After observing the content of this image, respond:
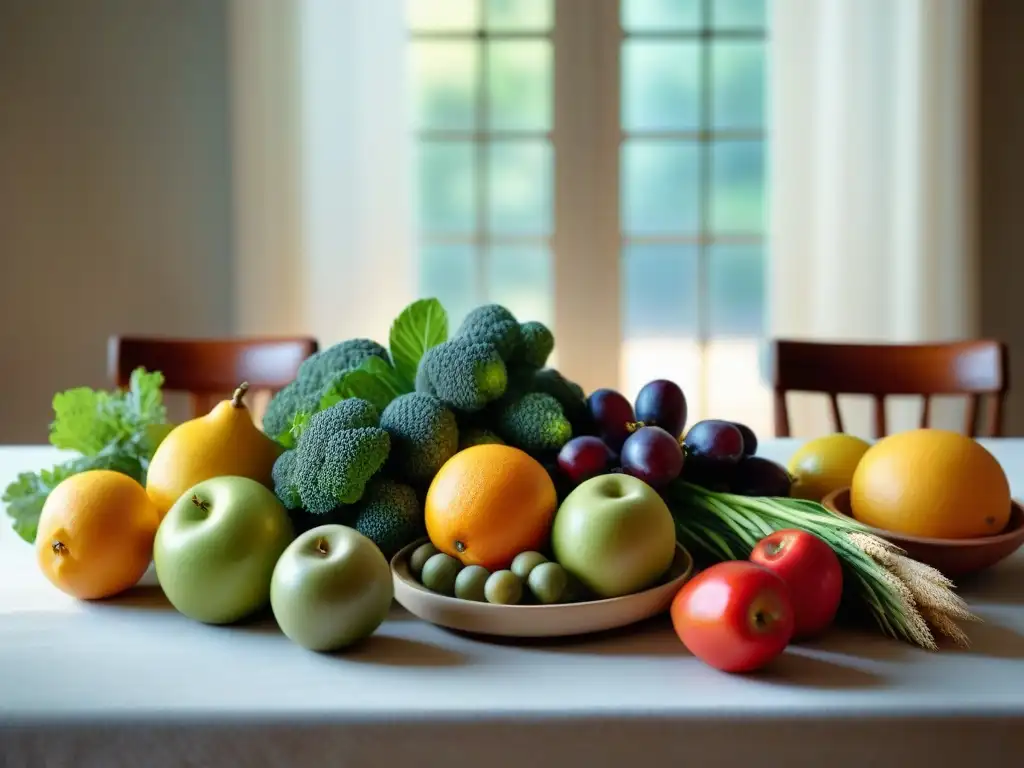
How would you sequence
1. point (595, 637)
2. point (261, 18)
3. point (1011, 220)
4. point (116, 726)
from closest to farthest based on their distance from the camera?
1. point (116, 726)
2. point (595, 637)
3. point (261, 18)
4. point (1011, 220)

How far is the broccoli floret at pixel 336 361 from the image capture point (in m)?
0.74

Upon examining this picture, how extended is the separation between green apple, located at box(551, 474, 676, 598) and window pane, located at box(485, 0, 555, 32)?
83.5 inches

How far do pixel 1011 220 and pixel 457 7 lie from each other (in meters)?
1.57

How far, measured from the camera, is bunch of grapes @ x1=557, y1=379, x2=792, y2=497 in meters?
0.61

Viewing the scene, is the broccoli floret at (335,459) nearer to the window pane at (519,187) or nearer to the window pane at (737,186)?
the window pane at (519,187)

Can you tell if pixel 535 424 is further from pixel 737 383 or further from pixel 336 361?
pixel 737 383

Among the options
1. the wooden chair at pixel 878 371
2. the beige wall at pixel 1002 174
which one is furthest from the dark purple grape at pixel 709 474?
the beige wall at pixel 1002 174

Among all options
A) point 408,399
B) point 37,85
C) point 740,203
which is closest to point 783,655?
point 408,399

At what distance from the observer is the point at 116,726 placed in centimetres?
45

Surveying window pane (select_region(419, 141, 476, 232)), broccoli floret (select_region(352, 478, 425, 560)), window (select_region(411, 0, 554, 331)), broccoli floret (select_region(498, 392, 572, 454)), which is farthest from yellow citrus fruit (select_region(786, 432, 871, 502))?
window pane (select_region(419, 141, 476, 232))

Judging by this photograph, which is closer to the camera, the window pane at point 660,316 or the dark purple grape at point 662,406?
the dark purple grape at point 662,406

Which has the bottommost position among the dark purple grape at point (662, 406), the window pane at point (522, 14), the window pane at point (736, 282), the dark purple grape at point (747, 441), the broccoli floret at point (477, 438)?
the dark purple grape at point (747, 441)

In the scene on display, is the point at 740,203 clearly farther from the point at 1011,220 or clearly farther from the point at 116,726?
the point at 116,726

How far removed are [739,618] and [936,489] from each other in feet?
0.74
